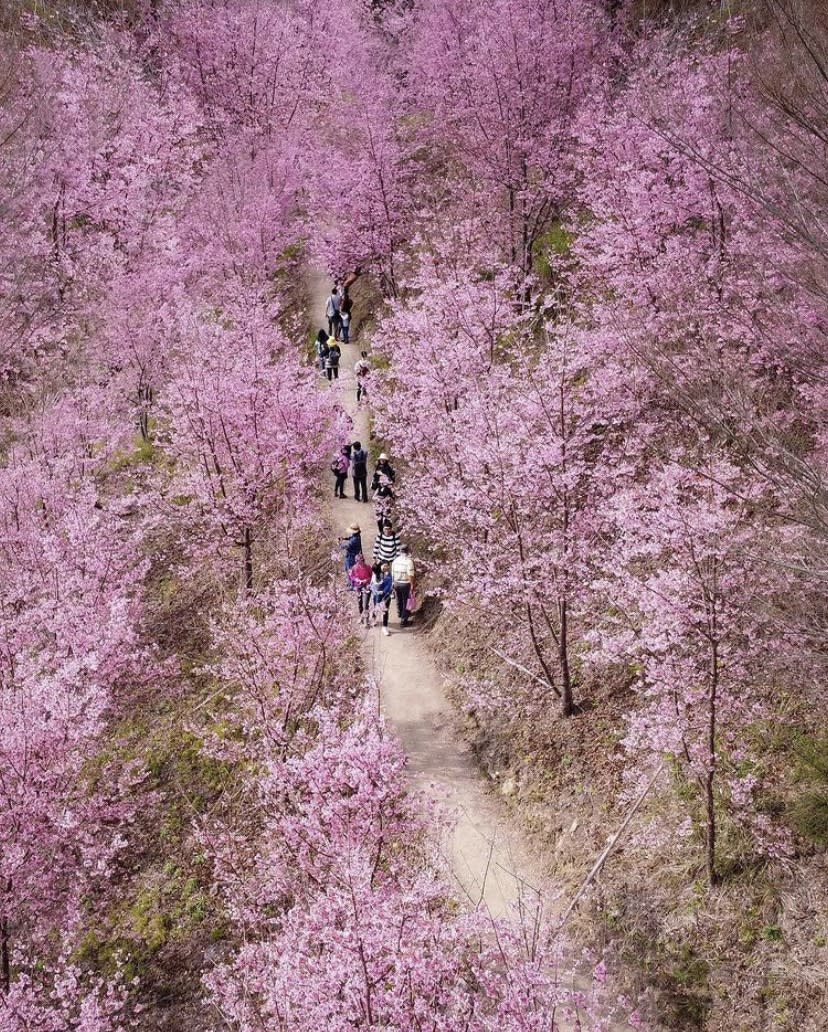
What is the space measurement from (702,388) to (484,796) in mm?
7698

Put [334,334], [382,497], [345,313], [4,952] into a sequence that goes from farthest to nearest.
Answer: [334,334]
[345,313]
[382,497]
[4,952]

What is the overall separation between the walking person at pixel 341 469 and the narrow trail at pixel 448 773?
1367 mm

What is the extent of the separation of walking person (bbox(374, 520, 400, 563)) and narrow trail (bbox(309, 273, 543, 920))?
177 cm

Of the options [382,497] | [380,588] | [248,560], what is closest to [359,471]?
[382,497]

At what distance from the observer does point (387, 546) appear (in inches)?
618

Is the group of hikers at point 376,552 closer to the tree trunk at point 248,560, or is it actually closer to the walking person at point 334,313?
the tree trunk at point 248,560

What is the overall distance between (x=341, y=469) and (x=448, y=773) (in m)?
9.35

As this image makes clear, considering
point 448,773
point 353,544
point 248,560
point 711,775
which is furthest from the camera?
point 248,560

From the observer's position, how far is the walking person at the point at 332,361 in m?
23.5

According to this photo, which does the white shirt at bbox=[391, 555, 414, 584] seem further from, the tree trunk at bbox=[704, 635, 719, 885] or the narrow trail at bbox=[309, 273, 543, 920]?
the tree trunk at bbox=[704, 635, 719, 885]

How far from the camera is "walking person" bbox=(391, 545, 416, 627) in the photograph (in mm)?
15492

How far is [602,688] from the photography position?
13383mm

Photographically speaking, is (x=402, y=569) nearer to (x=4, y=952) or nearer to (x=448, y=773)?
(x=448, y=773)

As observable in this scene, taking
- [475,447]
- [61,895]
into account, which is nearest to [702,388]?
[475,447]
